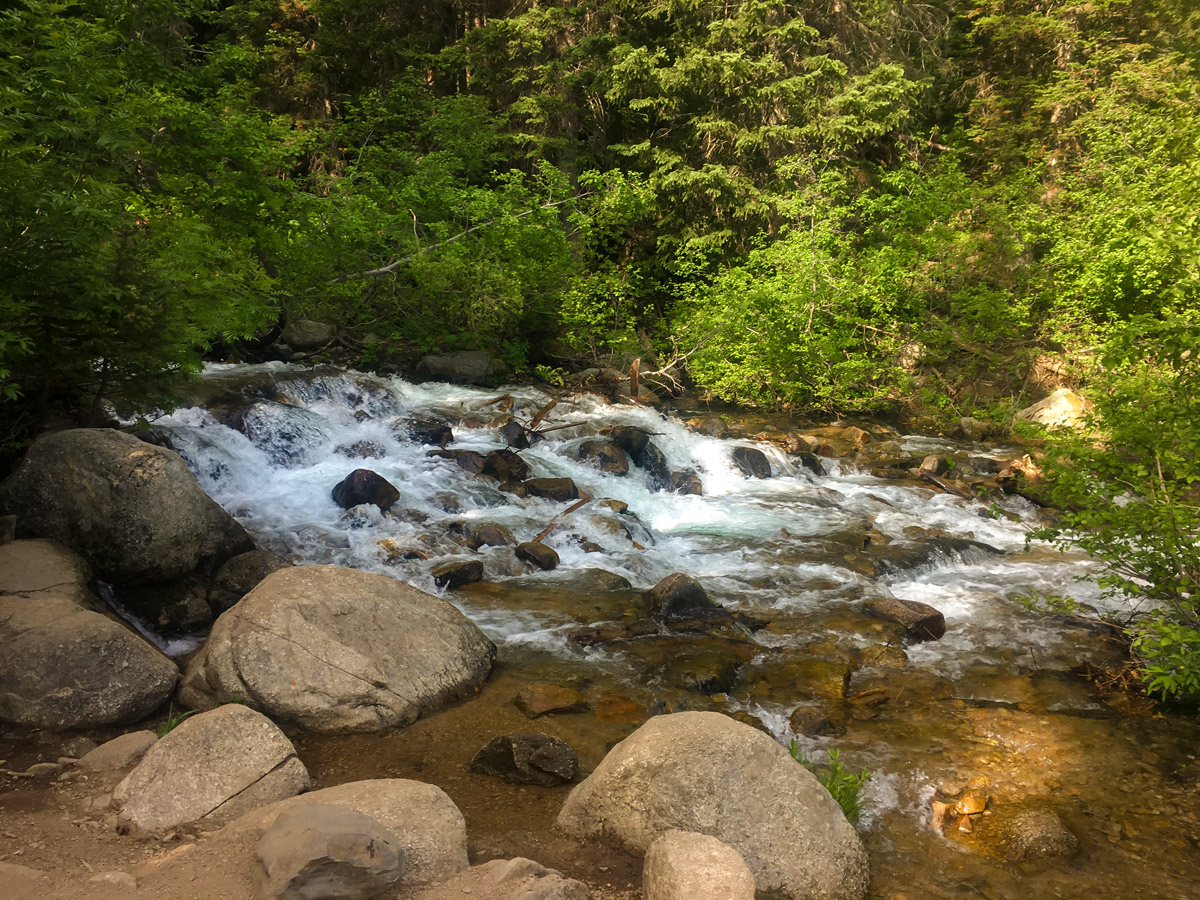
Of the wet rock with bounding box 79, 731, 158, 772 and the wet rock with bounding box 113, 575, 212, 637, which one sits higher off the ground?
the wet rock with bounding box 79, 731, 158, 772

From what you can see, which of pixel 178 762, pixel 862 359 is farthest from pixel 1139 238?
pixel 178 762

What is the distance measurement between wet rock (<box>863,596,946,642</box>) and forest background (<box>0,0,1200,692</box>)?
15.6 ft

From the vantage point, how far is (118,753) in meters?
4.79

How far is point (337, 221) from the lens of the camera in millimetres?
14680

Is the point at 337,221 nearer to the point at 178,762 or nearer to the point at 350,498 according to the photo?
the point at 350,498

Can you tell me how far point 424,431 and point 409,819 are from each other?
30.9 feet

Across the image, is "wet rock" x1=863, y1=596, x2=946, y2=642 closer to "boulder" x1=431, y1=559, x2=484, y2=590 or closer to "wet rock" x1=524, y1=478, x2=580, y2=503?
"boulder" x1=431, y1=559, x2=484, y2=590

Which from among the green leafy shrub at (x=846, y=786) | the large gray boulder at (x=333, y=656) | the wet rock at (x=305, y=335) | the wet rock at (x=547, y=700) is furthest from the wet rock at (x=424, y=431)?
the green leafy shrub at (x=846, y=786)

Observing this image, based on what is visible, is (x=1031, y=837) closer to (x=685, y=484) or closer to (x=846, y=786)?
(x=846, y=786)

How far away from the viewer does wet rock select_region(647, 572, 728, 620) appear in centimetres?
807

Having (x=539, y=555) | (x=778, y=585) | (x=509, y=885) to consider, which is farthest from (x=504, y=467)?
(x=509, y=885)

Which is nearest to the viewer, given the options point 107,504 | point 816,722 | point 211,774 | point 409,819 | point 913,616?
point 409,819

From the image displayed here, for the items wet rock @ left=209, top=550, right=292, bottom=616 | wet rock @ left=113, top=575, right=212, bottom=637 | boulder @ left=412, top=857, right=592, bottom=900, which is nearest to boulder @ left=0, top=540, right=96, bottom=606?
wet rock @ left=113, top=575, right=212, bottom=637

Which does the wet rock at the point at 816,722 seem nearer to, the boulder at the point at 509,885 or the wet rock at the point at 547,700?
the wet rock at the point at 547,700
